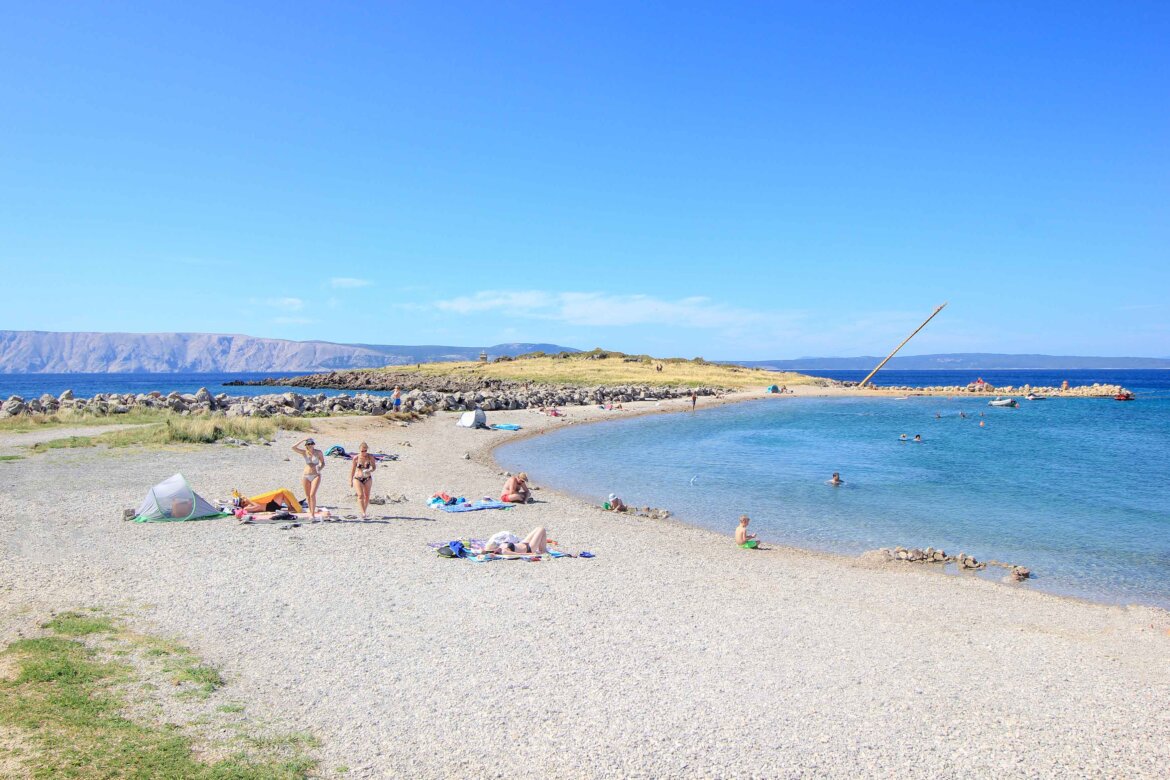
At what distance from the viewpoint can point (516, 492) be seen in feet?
63.4

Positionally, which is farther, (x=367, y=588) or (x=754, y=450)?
(x=754, y=450)

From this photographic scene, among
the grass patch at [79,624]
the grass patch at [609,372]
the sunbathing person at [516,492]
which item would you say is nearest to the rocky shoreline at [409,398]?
the grass patch at [609,372]

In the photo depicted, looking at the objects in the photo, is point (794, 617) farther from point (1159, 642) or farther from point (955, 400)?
point (955, 400)

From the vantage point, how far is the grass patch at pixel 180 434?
24703 mm

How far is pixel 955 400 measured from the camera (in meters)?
75.4

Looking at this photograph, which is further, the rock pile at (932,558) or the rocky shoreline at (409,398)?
the rocky shoreline at (409,398)

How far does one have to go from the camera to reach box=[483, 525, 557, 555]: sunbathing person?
44.8 ft

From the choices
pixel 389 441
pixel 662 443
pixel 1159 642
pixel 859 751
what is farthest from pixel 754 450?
pixel 859 751

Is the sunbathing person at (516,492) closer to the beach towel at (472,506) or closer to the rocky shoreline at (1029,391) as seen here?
the beach towel at (472,506)

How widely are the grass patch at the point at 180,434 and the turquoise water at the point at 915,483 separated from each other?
1024 cm

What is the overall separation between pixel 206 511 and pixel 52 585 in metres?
5.45

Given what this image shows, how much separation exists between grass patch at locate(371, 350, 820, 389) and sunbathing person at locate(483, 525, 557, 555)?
54.8 meters

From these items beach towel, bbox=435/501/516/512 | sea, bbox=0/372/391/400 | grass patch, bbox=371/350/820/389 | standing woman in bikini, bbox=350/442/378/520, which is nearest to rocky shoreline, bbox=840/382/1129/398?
grass patch, bbox=371/350/820/389

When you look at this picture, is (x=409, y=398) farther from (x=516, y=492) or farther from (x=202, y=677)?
(x=202, y=677)
